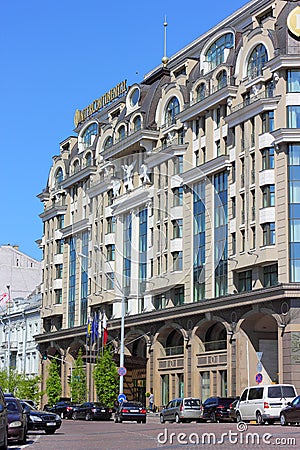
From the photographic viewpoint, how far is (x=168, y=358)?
240 ft

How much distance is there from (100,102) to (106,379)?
2982 cm

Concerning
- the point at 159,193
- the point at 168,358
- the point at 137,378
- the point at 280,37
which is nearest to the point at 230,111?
the point at 280,37

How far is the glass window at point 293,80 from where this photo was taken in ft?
196

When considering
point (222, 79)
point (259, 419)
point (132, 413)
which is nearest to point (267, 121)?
point (222, 79)

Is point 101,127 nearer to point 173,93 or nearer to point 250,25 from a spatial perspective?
point 173,93

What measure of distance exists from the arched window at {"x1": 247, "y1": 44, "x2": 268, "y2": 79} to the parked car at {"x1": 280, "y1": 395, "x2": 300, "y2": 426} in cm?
2924

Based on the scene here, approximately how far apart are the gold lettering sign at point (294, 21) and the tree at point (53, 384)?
4708 cm

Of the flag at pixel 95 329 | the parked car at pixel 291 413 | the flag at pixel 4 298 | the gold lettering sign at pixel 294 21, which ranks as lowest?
the parked car at pixel 291 413

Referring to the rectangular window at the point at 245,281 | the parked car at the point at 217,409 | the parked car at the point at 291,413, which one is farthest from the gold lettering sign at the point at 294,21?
the parked car at the point at 291,413

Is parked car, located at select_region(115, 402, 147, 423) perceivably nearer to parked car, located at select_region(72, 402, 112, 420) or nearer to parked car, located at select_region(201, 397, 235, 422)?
parked car, located at select_region(201, 397, 235, 422)

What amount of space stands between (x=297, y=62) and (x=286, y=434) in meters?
33.1

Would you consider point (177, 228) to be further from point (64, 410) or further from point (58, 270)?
point (58, 270)

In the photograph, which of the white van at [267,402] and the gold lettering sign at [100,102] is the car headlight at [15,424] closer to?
the white van at [267,402]

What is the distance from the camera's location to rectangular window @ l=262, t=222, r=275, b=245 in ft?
194
